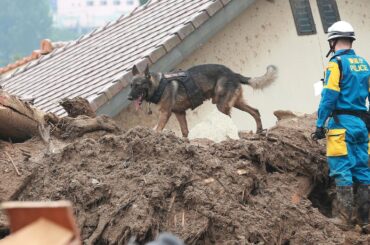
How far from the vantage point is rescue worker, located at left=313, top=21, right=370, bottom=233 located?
21.2 feet

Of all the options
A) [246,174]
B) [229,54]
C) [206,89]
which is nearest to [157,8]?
[229,54]

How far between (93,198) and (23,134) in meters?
1.30

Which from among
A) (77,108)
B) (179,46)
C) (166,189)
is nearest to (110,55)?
(179,46)

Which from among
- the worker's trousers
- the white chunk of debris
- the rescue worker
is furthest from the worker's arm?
the white chunk of debris

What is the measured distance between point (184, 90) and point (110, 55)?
3398 mm

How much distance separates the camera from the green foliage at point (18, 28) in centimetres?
6350

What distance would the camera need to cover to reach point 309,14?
13.6 meters

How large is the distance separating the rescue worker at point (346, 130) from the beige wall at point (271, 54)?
583 centimetres

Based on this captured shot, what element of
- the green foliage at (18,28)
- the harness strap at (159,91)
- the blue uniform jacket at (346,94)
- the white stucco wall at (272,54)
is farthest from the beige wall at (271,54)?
the green foliage at (18,28)

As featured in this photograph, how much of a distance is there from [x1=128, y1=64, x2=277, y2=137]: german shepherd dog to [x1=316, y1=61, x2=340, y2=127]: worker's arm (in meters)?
3.52

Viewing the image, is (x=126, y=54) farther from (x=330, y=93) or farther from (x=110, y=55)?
(x=330, y=93)

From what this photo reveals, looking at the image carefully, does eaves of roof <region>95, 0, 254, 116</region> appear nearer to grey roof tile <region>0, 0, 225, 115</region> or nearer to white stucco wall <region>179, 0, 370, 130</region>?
grey roof tile <region>0, 0, 225, 115</region>

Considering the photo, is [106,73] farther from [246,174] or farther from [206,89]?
[246,174]

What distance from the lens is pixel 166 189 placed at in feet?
16.9
